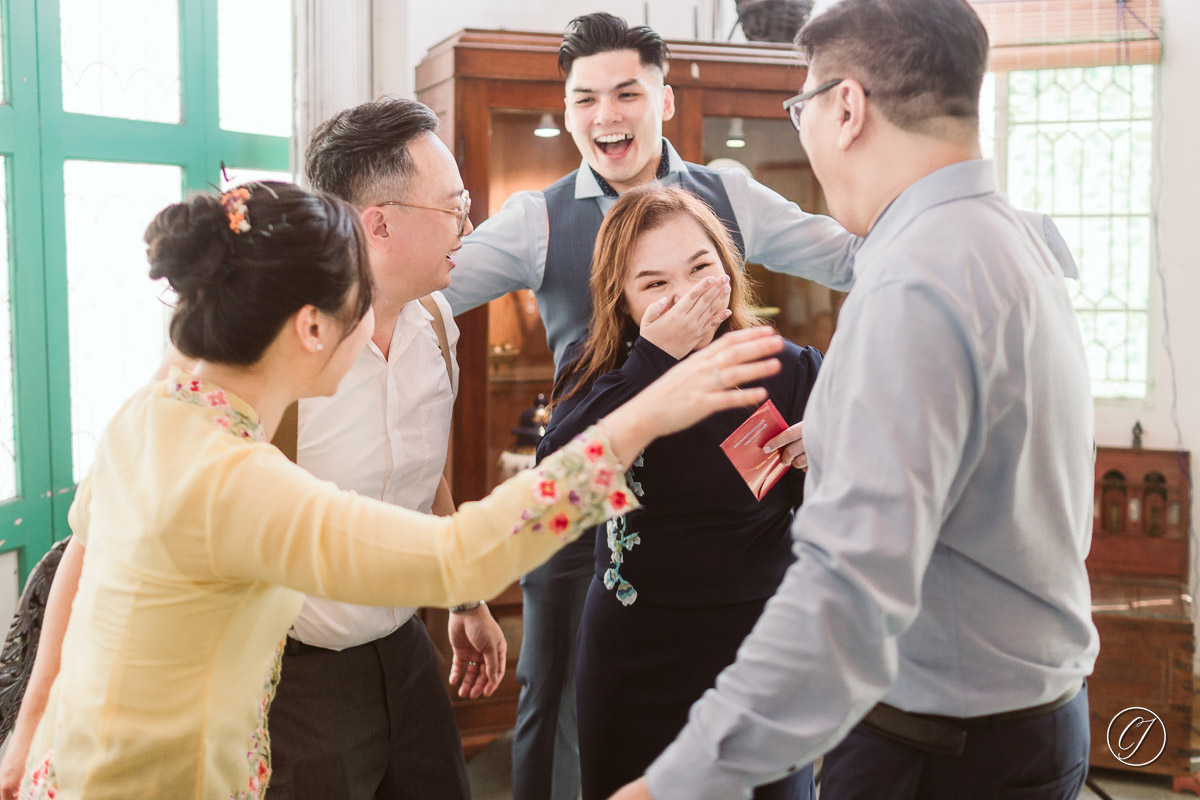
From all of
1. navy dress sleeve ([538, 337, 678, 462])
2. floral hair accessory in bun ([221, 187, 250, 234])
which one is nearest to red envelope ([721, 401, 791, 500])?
navy dress sleeve ([538, 337, 678, 462])

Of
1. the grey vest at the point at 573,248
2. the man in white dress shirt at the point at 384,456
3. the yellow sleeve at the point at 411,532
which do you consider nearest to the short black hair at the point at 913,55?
the yellow sleeve at the point at 411,532

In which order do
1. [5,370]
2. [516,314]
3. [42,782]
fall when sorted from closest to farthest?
[42,782] → [5,370] → [516,314]

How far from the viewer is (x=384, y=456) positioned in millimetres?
1637

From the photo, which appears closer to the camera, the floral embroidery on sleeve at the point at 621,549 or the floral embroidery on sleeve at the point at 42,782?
the floral embroidery on sleeve at the point at 42,782

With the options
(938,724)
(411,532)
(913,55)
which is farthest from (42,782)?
(913,55)

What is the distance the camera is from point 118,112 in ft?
8.91

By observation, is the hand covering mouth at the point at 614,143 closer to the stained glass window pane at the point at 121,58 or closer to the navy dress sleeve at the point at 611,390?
the navy dress sleeve at the point at 611,390

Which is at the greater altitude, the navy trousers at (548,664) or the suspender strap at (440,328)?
the suspender strap at (440,328)

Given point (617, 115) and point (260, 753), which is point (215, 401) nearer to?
point (260, 753)

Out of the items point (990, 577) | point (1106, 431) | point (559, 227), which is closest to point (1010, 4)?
point (1106, 431)

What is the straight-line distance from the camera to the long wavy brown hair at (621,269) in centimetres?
179

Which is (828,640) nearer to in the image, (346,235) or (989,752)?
(989,752)

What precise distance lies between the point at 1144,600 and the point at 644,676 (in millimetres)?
2274

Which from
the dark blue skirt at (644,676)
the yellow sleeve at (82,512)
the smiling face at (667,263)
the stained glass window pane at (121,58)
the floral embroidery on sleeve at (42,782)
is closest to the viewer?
the floral embroidery on sleeve at (42,782)
